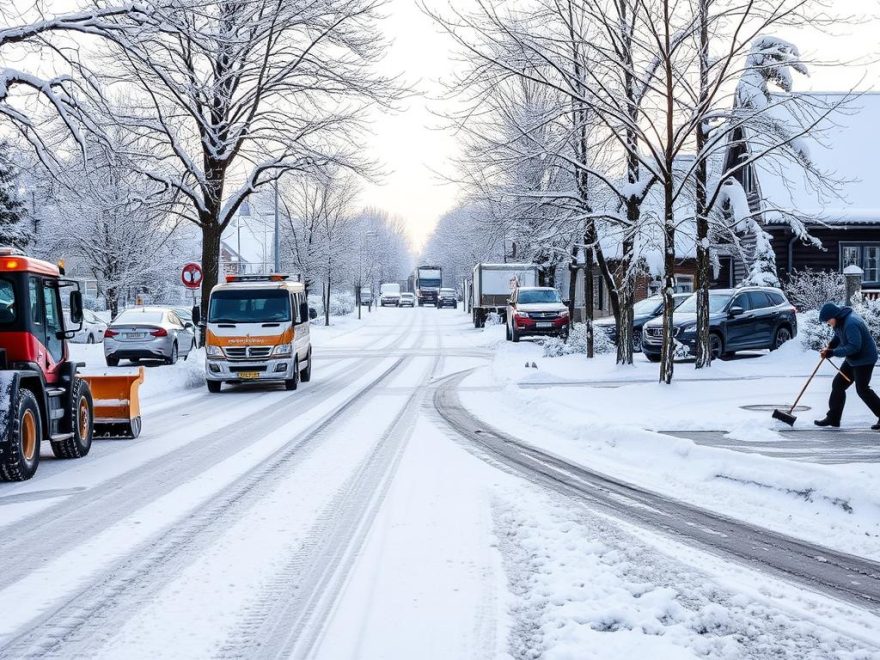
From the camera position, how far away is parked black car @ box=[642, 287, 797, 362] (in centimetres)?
2038

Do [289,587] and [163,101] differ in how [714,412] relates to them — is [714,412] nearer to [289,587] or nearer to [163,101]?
[289,587]

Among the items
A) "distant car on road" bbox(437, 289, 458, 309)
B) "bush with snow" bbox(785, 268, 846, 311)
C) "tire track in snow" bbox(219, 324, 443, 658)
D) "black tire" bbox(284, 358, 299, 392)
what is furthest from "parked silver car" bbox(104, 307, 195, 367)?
"distant car on road" bbox(437, 289, 458, 309)

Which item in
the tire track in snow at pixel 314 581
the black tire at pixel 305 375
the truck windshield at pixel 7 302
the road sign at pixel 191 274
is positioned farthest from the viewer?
the road sign at pixel 191 274

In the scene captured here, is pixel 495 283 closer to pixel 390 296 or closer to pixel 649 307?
pixel 649 307

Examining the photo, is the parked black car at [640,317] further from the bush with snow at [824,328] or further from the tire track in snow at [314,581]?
the tire track in snow at [314,581]

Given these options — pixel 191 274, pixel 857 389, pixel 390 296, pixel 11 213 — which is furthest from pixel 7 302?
pixel 390 296

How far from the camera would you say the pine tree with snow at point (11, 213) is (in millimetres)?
39344

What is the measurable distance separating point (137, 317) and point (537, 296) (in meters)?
14.2

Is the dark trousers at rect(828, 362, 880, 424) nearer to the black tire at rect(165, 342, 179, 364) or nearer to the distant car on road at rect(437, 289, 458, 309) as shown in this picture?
the black tire at rect(165, 342, 179, 364)

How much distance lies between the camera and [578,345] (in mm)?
24203

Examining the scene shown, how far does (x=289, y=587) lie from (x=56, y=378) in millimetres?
5988

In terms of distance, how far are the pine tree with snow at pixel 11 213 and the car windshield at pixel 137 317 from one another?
18.2 meters

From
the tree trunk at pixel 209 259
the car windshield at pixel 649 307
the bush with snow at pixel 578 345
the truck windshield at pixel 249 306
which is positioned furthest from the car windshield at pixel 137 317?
the car windshield at pixel 649 307

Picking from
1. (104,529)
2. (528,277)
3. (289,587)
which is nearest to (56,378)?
(104,529)
